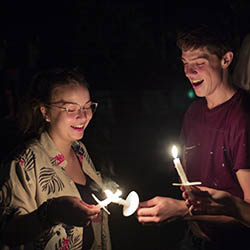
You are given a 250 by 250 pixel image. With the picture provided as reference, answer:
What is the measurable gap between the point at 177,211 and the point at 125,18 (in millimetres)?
16843

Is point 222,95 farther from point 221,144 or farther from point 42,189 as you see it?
point 42,189

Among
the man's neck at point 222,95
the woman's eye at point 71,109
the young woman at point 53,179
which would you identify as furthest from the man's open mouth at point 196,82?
the woman's eye at point 71,109

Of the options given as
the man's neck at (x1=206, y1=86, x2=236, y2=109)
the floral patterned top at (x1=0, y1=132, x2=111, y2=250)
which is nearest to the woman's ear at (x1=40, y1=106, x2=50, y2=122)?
the floral patterned top at (x1=0, y1=132, x2=111, y2=250)

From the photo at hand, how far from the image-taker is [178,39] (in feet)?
9.11

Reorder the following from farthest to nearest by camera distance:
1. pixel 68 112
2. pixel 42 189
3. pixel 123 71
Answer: pixel 123 71, pixel 68 112, pixel 42 189

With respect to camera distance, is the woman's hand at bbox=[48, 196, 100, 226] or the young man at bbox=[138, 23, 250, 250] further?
the young man at bbox=[138, 23, 250, 250]

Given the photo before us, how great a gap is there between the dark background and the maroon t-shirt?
62 centimetres

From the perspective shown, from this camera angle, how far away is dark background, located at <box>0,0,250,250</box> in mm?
5793

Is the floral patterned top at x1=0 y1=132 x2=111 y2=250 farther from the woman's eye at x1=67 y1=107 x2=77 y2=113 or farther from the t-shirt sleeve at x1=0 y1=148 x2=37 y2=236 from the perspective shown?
the woman's eye at x1=67 y1=107 x2=77 y2=113

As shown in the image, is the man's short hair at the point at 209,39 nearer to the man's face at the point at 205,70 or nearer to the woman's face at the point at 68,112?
the man's face at the point at 205,70

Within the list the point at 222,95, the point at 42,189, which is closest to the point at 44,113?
the point at 42,189

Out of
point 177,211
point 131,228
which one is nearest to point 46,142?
point 177,211

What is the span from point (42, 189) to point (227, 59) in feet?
5.88

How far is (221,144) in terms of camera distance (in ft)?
8.57
